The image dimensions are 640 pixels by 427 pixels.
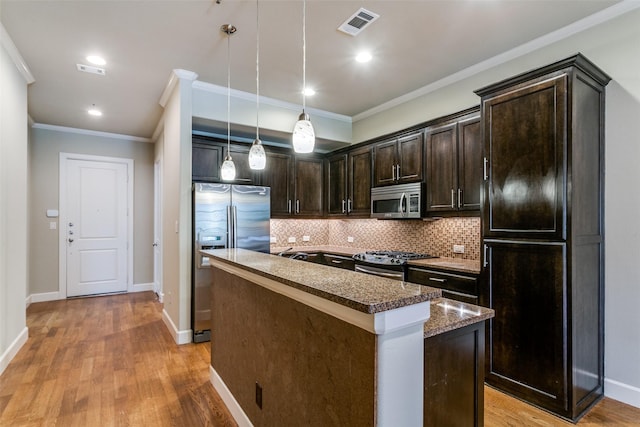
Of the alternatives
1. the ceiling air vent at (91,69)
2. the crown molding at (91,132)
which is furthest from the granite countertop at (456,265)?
the crown molding at (91,132)

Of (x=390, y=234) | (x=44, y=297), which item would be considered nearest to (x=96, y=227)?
(x=44, y=297)

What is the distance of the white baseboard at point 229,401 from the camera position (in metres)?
2.08

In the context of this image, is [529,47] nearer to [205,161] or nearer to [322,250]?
[322,250]

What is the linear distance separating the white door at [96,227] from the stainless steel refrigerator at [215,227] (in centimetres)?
328

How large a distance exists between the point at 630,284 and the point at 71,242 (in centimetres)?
722

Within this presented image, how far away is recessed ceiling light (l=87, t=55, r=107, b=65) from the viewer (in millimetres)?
3144

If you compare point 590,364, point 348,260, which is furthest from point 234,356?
point 590,364

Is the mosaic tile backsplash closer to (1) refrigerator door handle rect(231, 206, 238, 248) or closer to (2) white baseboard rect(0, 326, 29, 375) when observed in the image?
(1) refrigerator door handle rect(231, 206, 238, 248)

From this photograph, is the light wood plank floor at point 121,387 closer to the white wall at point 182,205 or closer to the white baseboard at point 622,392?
the white baseboard at point 622,392

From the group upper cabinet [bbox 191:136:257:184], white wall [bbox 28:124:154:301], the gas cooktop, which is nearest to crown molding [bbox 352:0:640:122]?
the gas cooktop

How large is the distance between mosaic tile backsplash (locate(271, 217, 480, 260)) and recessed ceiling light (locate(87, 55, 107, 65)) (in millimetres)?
2839

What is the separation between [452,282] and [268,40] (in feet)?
8.80

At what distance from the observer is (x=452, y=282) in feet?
9.75

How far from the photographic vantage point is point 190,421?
2.20 m
